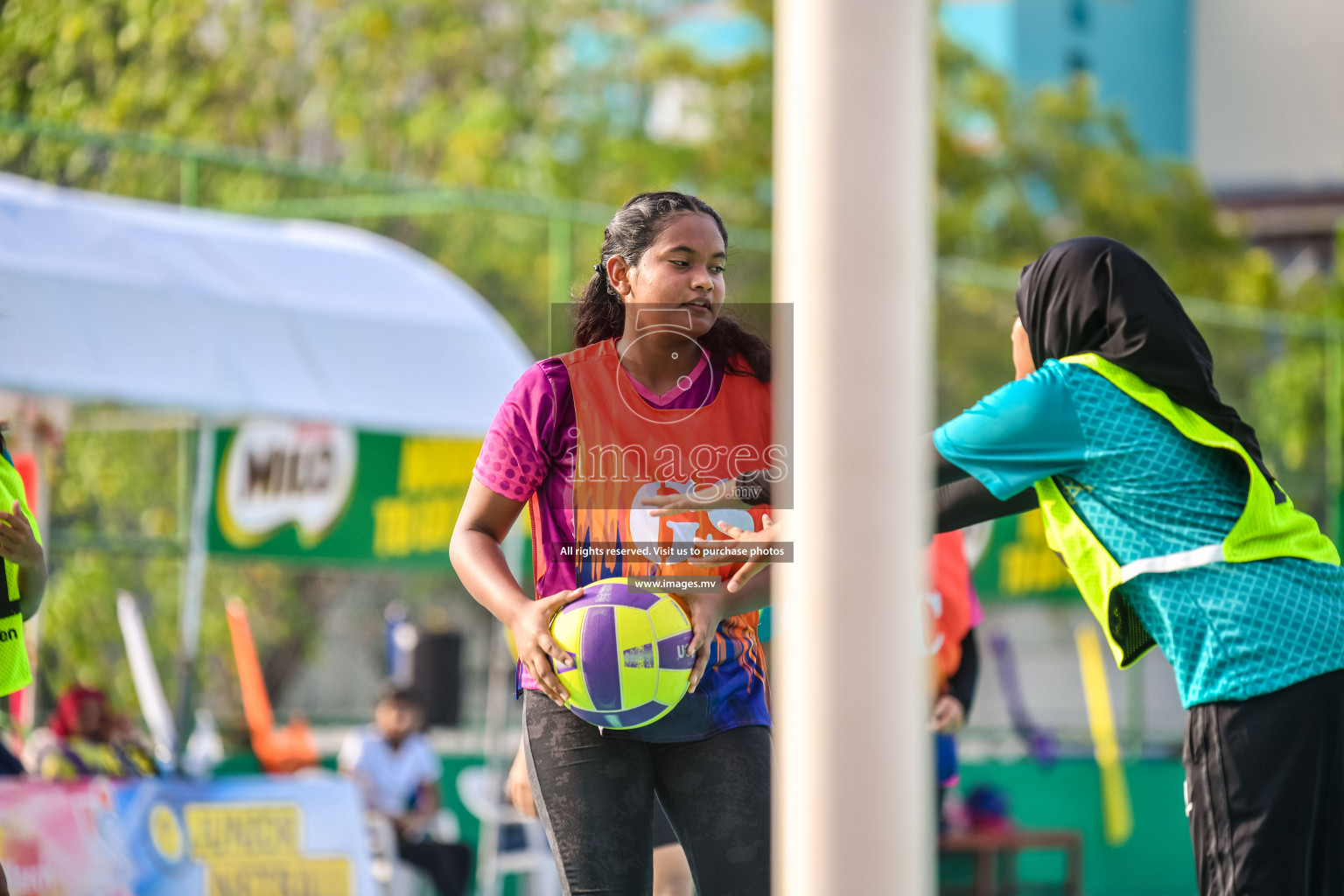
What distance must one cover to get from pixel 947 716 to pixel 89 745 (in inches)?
170

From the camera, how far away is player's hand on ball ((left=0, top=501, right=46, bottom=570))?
4465 millimetres

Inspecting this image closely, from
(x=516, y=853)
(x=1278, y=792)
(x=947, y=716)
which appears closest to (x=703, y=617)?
(x=1278, y=792)

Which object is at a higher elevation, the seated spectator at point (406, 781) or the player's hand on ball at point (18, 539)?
the player's hand on ball at point (18, 539)

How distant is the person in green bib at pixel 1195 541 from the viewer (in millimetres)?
3381

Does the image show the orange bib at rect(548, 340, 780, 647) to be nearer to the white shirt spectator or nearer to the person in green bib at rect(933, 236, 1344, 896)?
the person in green bib at rect(933, 236, 1344, 896)

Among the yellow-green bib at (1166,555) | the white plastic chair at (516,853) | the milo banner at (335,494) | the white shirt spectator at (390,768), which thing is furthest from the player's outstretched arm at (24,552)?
the white shirt spectator at (390,768)

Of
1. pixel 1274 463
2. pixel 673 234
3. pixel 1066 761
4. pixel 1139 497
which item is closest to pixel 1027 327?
pixel 1139 497

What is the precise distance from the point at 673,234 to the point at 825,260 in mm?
1398

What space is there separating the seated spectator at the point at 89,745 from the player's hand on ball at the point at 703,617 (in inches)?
193

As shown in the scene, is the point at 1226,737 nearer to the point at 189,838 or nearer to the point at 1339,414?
the point at 189,838

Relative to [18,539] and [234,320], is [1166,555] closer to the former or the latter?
[18,539]

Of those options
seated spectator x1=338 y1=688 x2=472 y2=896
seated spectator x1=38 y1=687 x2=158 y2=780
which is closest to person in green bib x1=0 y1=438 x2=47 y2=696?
seated spectator x1=38 y1=687 x2=158 y2=780

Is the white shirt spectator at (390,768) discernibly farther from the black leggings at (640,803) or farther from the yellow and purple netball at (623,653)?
the yellow and purple netball at (623,653)

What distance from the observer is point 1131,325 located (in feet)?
11.5
